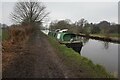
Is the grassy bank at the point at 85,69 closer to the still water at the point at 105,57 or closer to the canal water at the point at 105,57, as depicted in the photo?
Result: the canal water at the point at 105,57

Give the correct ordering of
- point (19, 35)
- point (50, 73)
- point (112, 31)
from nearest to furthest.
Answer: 1. point (50, 73)
2. point (19, 35)
3. point (112, 31)

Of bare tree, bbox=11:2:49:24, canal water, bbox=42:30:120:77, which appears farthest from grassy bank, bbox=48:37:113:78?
bare tree, bbox=11:2:49:24

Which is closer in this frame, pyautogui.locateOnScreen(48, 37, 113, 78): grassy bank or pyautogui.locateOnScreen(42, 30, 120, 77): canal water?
pyautogui.locateOnScreen(48, 37, 113, 78): grassy bank

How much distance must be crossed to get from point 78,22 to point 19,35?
75.0 meters

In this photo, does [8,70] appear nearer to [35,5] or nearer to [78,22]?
[35,5]

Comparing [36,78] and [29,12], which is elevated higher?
[29,12]

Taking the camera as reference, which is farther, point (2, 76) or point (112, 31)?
point (112, 31)

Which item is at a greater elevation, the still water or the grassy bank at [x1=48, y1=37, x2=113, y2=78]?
the grassy bank at [x1=48, y1=37, x2=113, y2=78]

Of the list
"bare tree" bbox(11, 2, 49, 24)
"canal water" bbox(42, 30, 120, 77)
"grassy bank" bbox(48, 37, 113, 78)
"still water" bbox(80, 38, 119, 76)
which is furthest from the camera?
"bare tree" bbox(11, 2, 49, 24)

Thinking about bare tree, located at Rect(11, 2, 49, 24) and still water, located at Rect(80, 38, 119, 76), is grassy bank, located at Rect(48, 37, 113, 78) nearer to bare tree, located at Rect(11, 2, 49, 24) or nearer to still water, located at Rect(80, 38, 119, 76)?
still water, located at Rect(80, 38, 119, 76)

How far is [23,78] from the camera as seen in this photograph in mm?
9000

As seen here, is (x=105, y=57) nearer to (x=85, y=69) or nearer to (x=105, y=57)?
(x=105, y=57)

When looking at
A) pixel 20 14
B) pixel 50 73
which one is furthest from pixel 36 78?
pixel 20 14

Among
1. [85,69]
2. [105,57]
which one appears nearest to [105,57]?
[105,57]
